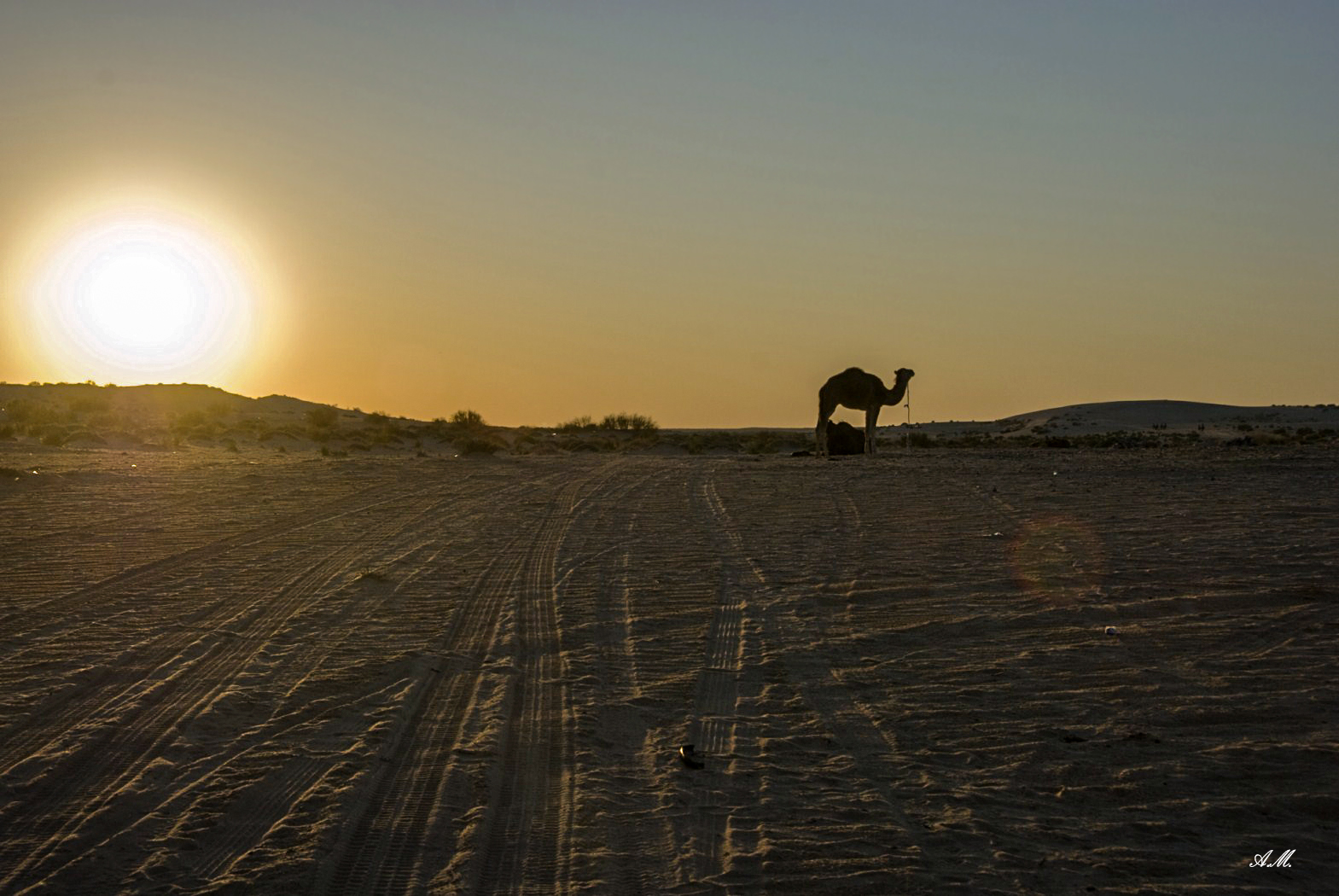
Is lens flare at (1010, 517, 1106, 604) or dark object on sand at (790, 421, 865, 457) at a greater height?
dark object on sand at (790, 421, 865, 457)

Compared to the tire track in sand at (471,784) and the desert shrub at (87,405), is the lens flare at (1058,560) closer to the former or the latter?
the tire track in sand at (471,784)

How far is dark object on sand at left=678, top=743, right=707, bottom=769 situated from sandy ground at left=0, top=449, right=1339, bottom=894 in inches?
1.7

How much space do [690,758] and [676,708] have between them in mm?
1089

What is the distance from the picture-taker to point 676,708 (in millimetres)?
7680

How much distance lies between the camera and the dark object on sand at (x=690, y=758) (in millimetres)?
6539

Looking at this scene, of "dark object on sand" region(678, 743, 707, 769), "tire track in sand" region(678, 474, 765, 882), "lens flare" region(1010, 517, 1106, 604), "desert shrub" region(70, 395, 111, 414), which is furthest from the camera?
"desert shrub" region(70, 395, 111, 414)

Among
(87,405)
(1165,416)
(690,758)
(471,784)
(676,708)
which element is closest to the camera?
(471,784)

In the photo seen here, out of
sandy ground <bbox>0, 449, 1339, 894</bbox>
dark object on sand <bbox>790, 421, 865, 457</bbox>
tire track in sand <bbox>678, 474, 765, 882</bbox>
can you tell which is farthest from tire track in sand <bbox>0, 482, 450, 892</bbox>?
dark object on sand <bbox>790, 421, 865, 457</bbox>

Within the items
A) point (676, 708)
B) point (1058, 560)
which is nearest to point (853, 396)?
point (1058, 560)

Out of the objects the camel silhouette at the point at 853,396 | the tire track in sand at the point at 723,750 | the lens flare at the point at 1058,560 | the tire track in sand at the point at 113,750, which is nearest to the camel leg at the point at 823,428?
the camel silhouette at the point at 853,396

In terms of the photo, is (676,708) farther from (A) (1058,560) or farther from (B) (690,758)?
(A) (1058,560)

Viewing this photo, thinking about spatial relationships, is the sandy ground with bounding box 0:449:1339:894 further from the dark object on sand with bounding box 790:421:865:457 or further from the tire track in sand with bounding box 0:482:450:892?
the dark object on sand with bounding box 790:421:865:457

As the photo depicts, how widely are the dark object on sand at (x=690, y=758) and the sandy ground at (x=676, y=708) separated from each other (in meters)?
0.04

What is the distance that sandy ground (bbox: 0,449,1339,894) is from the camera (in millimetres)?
5316
